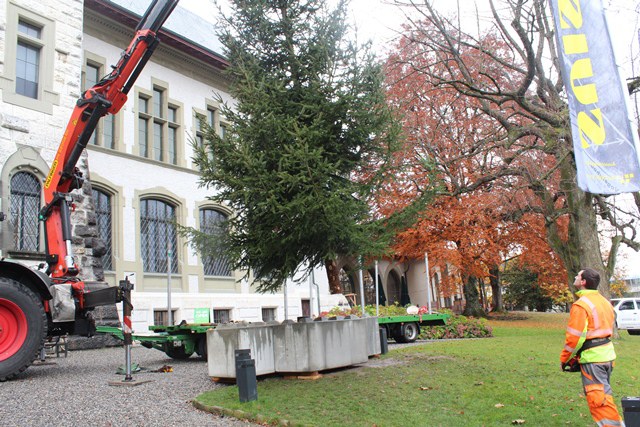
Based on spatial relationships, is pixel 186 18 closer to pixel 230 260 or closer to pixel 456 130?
pixel 456 130

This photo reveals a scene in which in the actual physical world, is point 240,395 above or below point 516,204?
below

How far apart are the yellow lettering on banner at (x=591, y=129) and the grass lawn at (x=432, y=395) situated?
346 centimetres

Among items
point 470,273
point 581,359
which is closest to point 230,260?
point 581,359

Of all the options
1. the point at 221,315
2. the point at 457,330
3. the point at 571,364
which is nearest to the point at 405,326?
the point at 457,330

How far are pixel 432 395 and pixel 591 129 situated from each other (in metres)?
4.30

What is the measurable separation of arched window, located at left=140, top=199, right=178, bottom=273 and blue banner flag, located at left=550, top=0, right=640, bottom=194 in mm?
14747

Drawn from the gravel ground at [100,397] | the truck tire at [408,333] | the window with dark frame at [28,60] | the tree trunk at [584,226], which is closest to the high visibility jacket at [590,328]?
the gravel ground at [100,397]

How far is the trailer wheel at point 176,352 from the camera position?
→ 502 inches

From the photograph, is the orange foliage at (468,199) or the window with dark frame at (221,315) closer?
the orange foliage at (468,199)

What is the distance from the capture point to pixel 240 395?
7363 mm

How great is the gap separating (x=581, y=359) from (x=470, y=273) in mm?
21942

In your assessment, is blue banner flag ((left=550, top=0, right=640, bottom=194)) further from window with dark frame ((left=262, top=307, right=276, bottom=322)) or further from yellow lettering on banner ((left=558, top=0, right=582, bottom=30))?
window with dark frame ((left=262, top=307, right=276, bottom=322))

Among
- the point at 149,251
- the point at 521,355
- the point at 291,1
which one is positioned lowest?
the point at 521,355

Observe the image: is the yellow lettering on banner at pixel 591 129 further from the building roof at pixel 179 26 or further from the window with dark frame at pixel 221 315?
the window with dark frame at pixel 221 315
